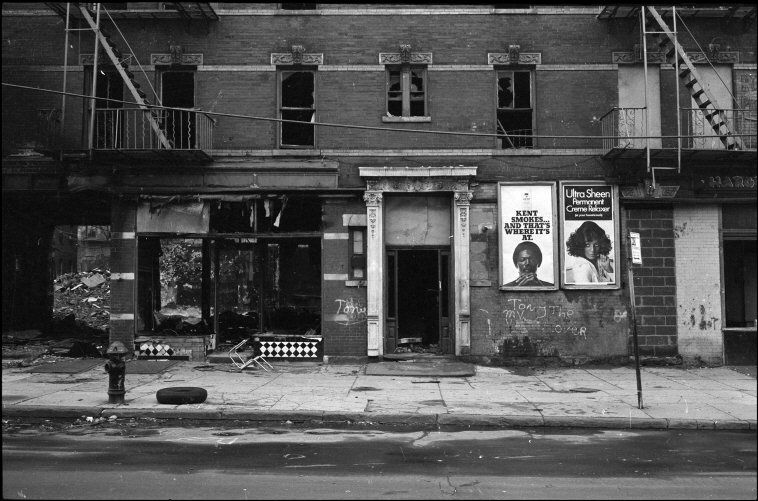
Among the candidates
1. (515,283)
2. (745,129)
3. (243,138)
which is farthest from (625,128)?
(243,138)

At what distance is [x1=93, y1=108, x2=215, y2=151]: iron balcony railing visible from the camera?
16234 millimetres

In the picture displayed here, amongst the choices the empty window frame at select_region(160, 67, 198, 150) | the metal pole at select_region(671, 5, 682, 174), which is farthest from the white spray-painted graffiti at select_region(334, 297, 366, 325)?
the metal pole at select_region(671, 5, 682, 174)

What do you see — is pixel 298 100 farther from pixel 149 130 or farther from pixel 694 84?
pixel 694 84

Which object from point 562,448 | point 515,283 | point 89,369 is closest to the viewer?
point 562,448

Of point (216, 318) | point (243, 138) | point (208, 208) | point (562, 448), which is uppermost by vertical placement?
point (243, 138)

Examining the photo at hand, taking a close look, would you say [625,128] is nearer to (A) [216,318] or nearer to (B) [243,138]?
(B) [243,138]

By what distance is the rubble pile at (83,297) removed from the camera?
21.9m

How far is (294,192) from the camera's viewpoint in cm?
1645

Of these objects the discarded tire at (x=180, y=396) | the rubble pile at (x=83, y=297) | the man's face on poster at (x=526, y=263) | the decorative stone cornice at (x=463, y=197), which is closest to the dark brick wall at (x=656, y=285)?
the man's face on poster at (x=526, y=263)

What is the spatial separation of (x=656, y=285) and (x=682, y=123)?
13.6 ft

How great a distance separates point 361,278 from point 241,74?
6046 millimetres

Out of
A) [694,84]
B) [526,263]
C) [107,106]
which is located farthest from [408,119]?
[107,106]

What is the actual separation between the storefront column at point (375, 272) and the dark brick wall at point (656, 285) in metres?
6.32

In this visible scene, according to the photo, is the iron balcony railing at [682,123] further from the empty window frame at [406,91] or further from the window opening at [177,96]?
the window opening at [177,96]
